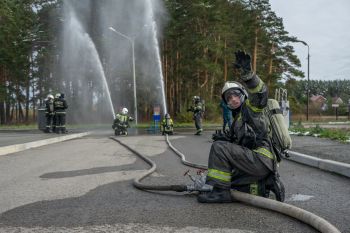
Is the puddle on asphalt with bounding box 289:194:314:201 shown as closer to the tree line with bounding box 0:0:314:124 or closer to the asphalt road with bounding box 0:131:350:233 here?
the asphalt road with bounding box 0:131:350:233

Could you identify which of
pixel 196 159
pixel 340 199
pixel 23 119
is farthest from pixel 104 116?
pixel 340 199

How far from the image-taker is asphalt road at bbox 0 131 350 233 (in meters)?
3.87

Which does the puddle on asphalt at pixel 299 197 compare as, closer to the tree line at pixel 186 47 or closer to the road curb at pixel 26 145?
the road curb at pixel 26 145

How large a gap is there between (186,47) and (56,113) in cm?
2461

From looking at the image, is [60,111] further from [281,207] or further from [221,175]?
[281,207]

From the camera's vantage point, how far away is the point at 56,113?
19422mm

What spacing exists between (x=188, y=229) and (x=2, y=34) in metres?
47.6

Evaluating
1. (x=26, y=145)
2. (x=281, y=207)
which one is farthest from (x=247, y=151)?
(x=26, y=145)

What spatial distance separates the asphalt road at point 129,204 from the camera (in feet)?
12.7

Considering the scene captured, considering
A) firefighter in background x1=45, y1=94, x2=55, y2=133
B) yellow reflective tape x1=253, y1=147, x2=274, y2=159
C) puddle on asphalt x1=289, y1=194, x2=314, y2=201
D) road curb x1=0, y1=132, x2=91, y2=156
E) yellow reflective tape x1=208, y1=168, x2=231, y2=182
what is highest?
firefighter in background x1=45, y1=94, x2=55, y2=133

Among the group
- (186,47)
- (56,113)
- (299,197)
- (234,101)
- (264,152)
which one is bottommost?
(299,197)

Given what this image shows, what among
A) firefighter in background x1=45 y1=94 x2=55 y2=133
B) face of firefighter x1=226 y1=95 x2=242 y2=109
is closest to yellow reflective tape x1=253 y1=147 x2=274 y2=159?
face of firefighter x1=226 y1=95 x2=242 y2=109

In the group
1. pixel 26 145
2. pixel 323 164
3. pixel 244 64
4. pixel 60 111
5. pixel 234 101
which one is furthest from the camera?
pixel 60 111

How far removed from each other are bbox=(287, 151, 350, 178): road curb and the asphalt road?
15cm
